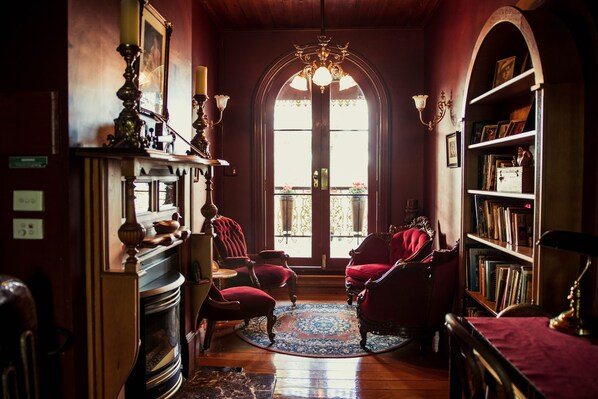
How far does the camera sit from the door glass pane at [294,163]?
5969mm

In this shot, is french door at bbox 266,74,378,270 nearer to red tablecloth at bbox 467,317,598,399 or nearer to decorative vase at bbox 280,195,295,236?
decorative vase at bbox 280,195,295,236

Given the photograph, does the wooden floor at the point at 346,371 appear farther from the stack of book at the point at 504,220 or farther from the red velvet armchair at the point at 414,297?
the stack of book at the point at 504,220

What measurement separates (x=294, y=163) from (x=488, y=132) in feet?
9.83

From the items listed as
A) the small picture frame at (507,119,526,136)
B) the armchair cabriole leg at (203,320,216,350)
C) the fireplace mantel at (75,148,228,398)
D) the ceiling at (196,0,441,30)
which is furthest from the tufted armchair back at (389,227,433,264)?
the fireplace mantel at (75,148,228,398)

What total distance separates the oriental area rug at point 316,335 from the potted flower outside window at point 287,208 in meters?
1.20

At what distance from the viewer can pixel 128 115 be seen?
2.16m

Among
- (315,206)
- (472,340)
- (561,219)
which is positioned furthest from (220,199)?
(472,340)

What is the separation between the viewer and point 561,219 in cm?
220

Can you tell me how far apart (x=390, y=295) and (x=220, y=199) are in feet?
9.31

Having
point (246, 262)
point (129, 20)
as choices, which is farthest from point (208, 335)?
point (129, 20)

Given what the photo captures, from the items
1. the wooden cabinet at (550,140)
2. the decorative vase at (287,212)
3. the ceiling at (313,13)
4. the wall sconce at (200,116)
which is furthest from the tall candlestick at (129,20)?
the decorative vase at (287,212)

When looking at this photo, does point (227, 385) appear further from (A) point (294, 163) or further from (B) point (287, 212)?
(A) point (294, 163)

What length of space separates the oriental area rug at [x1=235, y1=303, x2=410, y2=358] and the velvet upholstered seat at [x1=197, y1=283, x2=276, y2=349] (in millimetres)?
220

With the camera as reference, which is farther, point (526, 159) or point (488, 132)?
point (488, 132)
